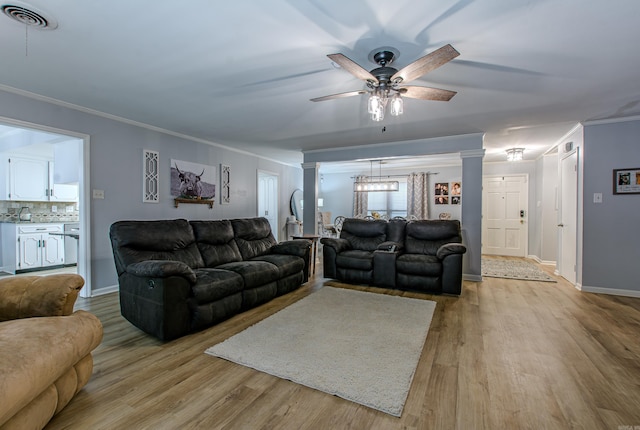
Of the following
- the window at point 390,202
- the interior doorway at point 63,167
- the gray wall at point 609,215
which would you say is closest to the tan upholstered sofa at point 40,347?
the interior doorway at point 63,167

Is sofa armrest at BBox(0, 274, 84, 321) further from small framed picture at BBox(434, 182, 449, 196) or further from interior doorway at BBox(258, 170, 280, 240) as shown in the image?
small framed picture at BBox(434, 182, 449, 196)

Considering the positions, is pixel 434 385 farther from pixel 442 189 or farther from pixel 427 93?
pixel 442 189

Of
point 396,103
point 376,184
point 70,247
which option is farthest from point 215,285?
point 376,184

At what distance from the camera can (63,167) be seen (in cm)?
454

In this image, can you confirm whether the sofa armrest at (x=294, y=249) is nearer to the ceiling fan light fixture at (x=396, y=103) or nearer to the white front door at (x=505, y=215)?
the ceiling fan light fixture at (x=396, y=103)

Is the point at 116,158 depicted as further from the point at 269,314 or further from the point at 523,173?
the point at 523,173

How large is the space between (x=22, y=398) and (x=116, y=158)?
3.61 meters

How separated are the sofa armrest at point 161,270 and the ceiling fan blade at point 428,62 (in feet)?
7.79

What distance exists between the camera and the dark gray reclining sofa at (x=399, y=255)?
4023mm

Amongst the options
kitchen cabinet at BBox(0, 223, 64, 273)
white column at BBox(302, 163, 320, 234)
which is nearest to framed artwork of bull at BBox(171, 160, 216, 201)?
white column at BBox(302, 163, 320, 234)

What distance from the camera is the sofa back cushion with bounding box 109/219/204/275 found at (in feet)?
9.65

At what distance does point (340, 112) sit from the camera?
3.83 metres

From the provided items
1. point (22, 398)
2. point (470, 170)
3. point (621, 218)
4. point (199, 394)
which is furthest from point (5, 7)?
point (621, 218)

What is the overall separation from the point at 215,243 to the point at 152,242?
31.4 inches
